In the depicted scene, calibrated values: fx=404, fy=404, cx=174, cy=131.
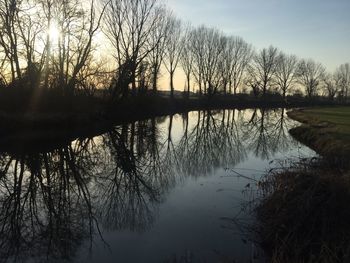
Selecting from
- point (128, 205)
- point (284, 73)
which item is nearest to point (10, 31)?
point (128, 205)

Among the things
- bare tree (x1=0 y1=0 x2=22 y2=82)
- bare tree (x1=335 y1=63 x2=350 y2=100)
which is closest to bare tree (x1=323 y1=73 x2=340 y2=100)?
bare tree (x1=335 y1=63 x2=350 y2=100)

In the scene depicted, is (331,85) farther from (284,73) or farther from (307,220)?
(307,220)

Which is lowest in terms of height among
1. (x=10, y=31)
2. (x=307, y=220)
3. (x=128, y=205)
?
(x=128, y=205)

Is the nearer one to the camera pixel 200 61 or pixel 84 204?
pixel 84 204

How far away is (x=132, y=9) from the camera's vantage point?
43.1 metres

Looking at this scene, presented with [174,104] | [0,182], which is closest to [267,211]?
[0,182]

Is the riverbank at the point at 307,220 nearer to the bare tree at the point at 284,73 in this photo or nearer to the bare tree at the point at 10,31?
the bare tree at the point at 10,31

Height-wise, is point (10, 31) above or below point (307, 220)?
above

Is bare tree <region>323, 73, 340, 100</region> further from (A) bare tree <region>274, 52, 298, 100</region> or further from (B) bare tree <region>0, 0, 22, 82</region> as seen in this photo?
(B) bare tree <region>0, 0, 22, 82</region>

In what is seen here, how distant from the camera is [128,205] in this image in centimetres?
1106

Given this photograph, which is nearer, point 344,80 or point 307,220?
point 307,220

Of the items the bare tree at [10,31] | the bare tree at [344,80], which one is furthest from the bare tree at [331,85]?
the bare tree at [10,31]

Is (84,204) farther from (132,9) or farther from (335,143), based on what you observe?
(132,9)

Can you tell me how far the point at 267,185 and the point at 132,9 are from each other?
35881 mm
